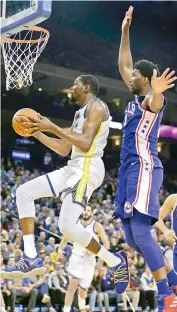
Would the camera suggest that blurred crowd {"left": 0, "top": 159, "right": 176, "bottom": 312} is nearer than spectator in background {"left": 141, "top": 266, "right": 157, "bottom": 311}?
Yes

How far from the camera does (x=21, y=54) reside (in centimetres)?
800

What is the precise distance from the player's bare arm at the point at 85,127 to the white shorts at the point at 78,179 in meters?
0.30

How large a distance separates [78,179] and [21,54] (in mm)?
2825

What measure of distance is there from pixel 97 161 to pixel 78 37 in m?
20.1

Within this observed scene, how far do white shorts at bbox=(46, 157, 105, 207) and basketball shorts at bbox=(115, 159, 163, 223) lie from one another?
45 cm

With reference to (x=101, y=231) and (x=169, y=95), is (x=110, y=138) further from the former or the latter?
(x=101, y=231)

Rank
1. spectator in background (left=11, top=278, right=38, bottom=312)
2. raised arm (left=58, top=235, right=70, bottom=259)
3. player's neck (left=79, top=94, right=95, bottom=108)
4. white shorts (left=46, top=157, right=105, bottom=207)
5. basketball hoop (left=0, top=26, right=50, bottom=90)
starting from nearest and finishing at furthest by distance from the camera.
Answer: white shorts (left=46, top=157, right=105, bottom=207) → player's neck (left=79, top=94, right=95, bottom=108) → basketball hoop (left=0, top=26, right=50, bottom=90) → raised arm (left=58, top=235, right=70, bottom=259) → spectator in background (left=11, top=278, right=38, bottom=312)

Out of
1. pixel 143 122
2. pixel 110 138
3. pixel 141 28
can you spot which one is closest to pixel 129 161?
pixel 143 122

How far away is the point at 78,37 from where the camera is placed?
25.4m

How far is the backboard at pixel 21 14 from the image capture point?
20.2 feet

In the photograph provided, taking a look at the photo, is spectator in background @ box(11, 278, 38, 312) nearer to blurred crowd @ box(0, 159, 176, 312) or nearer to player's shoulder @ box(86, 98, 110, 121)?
blurred crowd @ box(0, 159, 176, 312)

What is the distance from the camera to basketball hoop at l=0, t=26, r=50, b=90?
798cm

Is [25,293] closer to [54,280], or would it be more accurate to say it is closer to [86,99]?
[54,280]

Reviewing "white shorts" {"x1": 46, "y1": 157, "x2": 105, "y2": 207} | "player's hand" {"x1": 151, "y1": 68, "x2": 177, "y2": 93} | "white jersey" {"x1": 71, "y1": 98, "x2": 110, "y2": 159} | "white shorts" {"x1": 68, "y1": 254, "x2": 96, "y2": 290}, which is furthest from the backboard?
"white shorts" {"x1": 68, "y1": 254, "x2": 96, "y2": 290}
